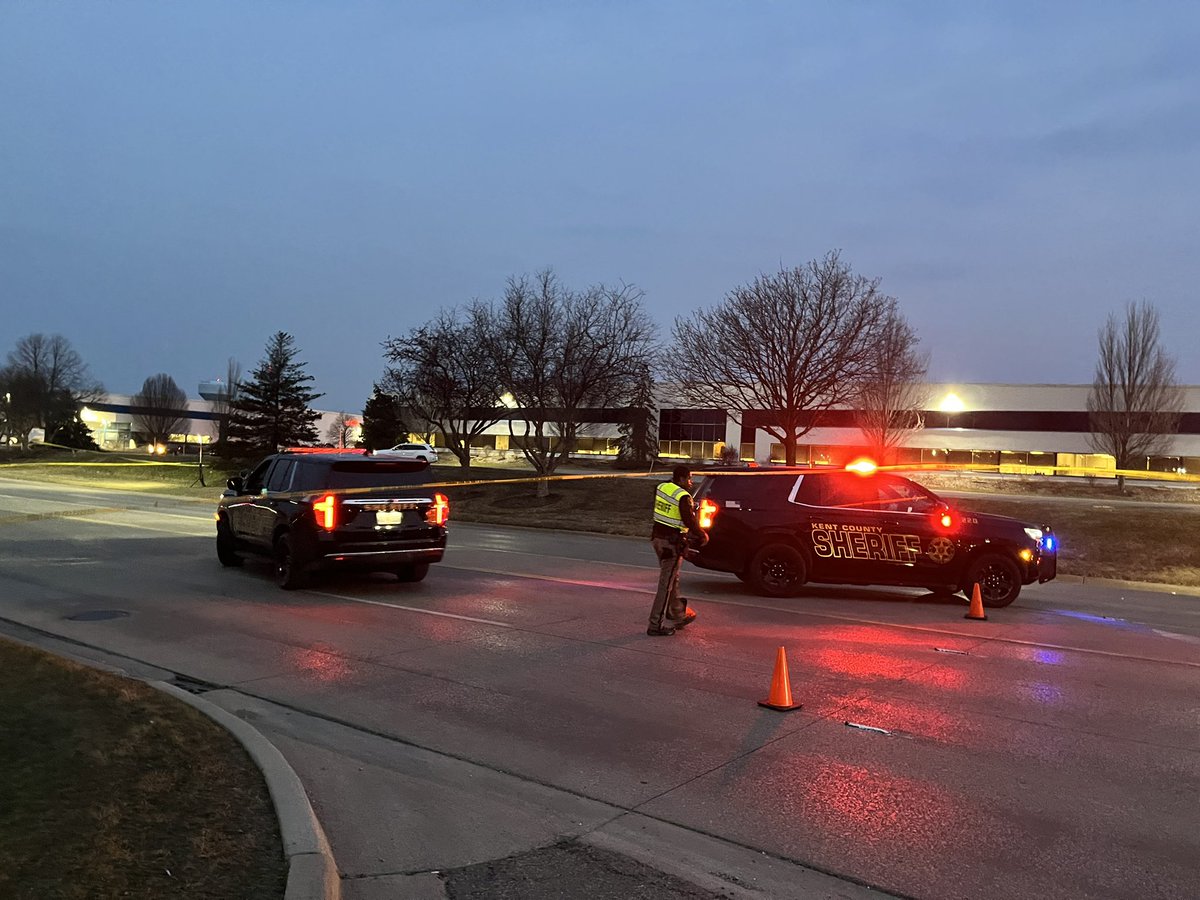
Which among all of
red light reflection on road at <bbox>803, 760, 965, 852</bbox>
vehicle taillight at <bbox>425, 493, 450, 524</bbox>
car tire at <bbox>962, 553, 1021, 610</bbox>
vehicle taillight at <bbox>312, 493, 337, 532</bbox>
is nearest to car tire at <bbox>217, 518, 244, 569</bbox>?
vehicle taillight at <bbox>312, 493, 337, 532</bbox>

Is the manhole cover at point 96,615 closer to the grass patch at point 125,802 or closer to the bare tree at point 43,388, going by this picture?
the grass patch at point 125,802

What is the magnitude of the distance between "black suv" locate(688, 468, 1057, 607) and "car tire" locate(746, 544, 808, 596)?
0.05 feet

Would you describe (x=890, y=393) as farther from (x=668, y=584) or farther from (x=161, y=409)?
(x=161, y=409)

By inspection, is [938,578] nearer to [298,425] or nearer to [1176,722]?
[1176,722]

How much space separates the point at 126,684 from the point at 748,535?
836cm

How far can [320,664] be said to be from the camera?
8.48 metres

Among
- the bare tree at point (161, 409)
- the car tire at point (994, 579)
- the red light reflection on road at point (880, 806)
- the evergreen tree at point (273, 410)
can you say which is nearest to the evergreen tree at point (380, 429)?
the evergreen tree at point (273, 410)

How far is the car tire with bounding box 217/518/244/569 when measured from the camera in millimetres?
14648

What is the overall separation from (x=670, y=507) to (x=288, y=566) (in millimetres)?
5663

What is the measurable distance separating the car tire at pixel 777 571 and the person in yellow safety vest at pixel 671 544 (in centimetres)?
273

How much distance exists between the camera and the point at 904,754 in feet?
19.8

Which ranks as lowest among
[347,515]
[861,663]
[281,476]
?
[861,663]

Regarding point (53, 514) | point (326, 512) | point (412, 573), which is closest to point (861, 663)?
point (326, 512)

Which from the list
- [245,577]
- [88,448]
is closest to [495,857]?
[245,577]
